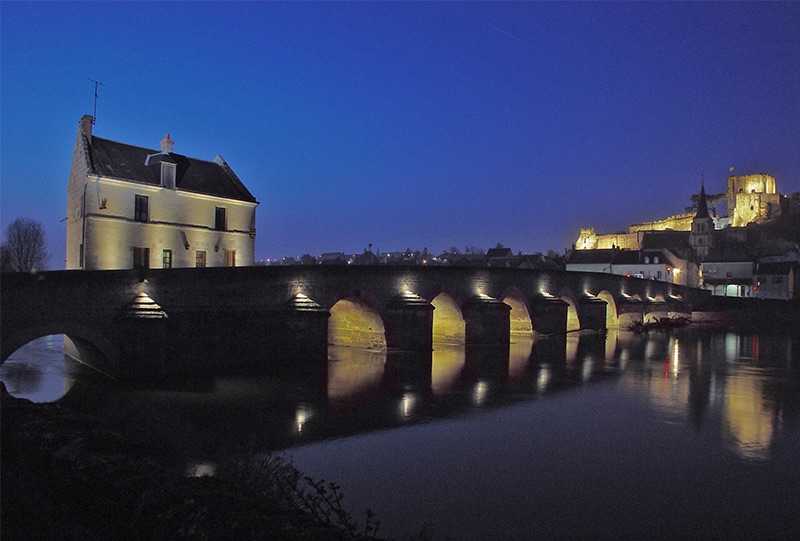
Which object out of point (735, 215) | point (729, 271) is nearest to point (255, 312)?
point (729, 271)

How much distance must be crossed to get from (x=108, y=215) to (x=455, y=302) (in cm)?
1587

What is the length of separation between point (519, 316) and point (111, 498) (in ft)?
100

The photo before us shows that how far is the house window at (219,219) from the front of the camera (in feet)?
94.1

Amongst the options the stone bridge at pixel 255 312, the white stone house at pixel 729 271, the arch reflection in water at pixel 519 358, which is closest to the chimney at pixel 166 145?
the stone bridge at pixel 255 312

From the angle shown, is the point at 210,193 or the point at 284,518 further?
the point at 210,193

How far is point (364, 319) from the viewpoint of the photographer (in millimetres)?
25828

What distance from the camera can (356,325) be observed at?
26.2m

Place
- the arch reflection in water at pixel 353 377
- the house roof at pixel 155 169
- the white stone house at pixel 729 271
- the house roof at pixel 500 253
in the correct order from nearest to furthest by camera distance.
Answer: the arch reflection in water at pixel 353 377 → the house roof at pixel 155 169 → the white stone house at pixel 729 271 → the house roof at pixel 500 253

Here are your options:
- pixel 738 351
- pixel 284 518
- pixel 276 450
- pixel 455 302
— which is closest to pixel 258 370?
pixel 276 450

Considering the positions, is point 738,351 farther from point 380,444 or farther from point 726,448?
point 380,444

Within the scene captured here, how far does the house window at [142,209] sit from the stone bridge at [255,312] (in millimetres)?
6046

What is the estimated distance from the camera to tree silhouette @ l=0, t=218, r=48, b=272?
162 feet

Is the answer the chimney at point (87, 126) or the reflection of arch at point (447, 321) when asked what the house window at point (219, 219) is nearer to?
the chimney at point (87, 126)

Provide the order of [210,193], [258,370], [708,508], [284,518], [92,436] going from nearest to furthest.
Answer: [284,518], [92,436], [708,508], [258,370], [210,193]
